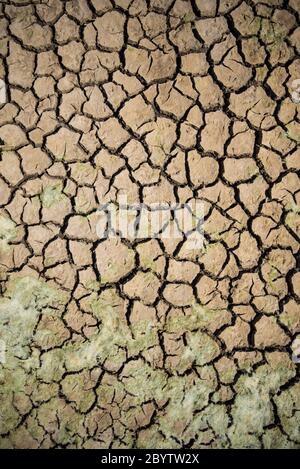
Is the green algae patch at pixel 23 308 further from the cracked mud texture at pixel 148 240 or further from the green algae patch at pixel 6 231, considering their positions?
the green algae patch at pixel 6 231

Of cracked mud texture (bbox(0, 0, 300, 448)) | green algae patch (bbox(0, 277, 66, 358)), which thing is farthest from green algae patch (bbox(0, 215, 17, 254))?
green algae patch (bbox(0, 277, 66, 358))

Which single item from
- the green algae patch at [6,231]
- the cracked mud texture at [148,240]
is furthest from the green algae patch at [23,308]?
the green algae patch at [6,231]

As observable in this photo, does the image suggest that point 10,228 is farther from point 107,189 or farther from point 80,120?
point 80,120

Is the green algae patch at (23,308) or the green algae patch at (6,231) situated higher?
the green algae patch at (6,231)

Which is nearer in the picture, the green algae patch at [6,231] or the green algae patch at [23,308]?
the green algae patch at [23,308]

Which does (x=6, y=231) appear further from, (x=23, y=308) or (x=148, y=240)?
(x=148, y=240)

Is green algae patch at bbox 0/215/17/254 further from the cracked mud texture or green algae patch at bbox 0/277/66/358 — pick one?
green algae patch at bbox 0/277/66/358

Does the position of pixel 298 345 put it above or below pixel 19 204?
below
